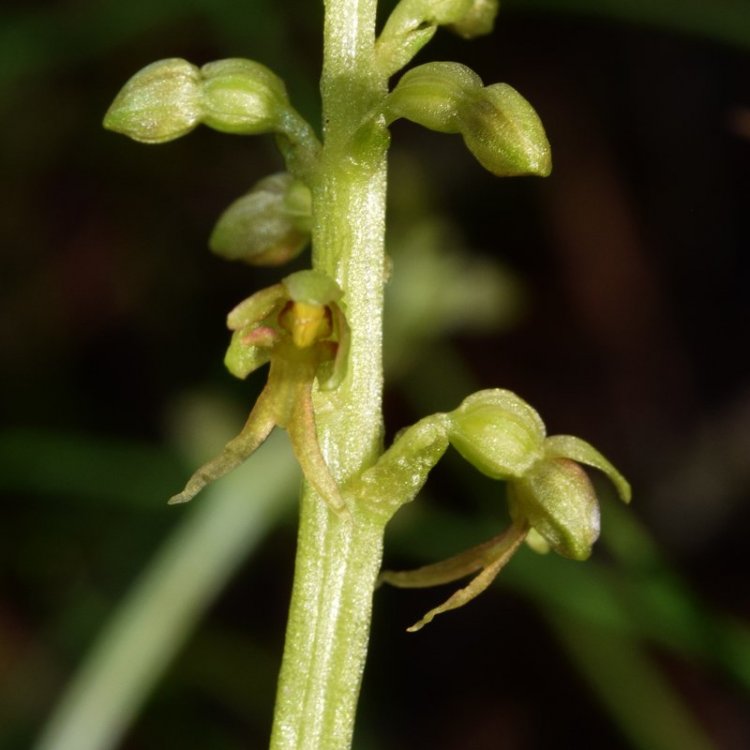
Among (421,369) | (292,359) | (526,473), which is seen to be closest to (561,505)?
(526,473)

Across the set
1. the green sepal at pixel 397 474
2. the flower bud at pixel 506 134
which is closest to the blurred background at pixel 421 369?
the green sepal at pixel 397 474

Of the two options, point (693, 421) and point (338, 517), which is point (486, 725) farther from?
point (338, 517)

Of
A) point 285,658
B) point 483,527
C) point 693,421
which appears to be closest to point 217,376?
point 483,527

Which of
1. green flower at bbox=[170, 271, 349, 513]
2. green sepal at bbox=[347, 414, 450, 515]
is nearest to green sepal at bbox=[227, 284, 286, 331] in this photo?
green flower at bbox=[170, 271, 349, 513]

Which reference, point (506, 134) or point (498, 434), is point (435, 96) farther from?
point (498, 434)

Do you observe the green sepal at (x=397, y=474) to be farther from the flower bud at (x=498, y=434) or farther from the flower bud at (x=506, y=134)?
the flower bud at (x=506, y=134)

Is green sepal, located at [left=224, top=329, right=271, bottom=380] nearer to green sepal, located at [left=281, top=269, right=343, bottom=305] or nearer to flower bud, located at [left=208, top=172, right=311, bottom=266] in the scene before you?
green sepal, located at [left=281, top=269, right=343, bottom=305]
